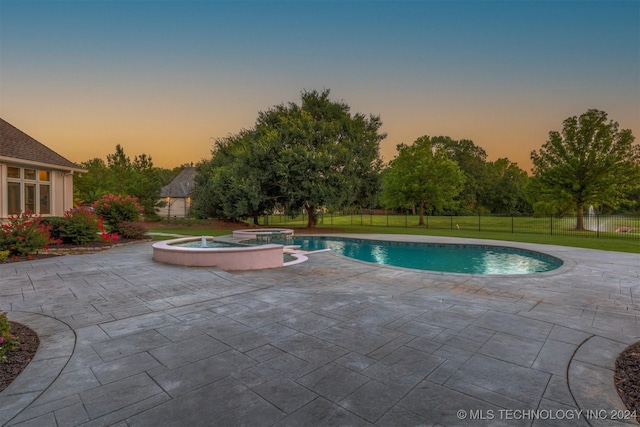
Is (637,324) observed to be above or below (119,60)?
below

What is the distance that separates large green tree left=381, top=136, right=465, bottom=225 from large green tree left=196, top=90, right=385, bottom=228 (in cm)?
597

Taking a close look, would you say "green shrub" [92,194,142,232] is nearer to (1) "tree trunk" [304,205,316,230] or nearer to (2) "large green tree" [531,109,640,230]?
(1) "tree trunk" [304,205,316,230]

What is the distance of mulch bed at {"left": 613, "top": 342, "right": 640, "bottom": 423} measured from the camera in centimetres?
206

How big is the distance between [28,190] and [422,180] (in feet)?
79.3

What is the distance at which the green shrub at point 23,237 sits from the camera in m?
7.69

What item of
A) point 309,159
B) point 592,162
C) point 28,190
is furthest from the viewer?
point 592,162

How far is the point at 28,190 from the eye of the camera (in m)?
11.5

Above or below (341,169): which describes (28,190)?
below

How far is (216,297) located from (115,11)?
11.2 metres

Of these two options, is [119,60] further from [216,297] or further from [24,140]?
[216,297]

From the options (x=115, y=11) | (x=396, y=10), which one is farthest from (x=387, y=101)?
(x=115, y=11)

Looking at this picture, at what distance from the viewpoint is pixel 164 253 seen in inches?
294

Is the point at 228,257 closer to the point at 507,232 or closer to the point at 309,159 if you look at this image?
the point at 309,159

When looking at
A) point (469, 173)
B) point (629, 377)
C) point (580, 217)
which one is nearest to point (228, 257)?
point (629, 377)
